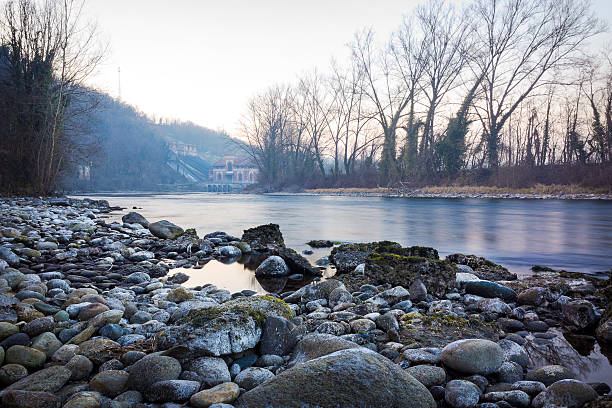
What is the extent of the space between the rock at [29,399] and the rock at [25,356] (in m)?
0.42

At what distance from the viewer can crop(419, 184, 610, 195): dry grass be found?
2685 centimetres

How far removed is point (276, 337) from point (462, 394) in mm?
1233

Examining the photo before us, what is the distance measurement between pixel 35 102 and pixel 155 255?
673 inches

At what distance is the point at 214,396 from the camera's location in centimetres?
210

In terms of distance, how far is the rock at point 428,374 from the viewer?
7.67 feet

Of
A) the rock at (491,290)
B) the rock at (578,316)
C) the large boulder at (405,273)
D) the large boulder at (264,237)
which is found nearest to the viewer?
the rock at (578,316)

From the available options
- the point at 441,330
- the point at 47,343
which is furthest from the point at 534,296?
the point at 47,343

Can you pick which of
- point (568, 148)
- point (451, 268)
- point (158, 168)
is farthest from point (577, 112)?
point (158, 168)

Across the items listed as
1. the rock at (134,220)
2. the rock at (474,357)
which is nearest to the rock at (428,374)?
the rock at (474,357)

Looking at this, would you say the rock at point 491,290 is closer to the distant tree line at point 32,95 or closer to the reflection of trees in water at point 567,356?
the reflection of trees in water at point 567,356

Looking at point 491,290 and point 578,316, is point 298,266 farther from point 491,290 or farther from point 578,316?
point 578,316

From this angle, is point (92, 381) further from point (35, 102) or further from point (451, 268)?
point (35, 102)

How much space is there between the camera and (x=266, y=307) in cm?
→ 312

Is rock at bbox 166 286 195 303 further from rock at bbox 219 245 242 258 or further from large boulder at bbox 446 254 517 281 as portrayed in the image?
large boulder at bbox 446 254 517 281
